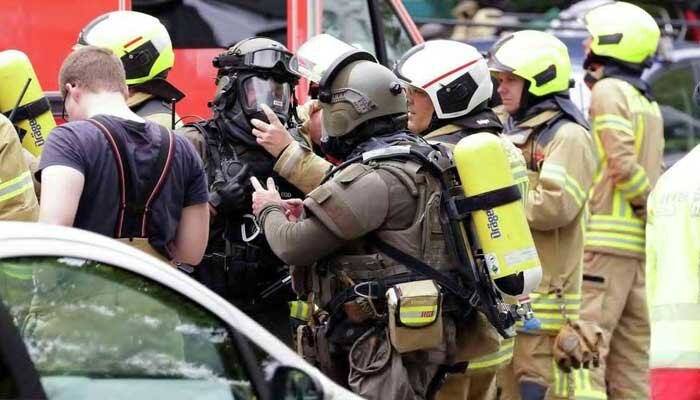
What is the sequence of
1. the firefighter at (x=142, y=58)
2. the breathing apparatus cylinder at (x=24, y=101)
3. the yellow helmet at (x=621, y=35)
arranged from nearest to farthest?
the breathing apparatus cylinder at (x=24, y=101), the firefighter at (x=142, y=58), the yellow helmet at (x=621, y=35)

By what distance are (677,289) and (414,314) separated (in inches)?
53.4

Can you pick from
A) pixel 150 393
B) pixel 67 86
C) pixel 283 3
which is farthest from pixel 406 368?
pixel 283 3

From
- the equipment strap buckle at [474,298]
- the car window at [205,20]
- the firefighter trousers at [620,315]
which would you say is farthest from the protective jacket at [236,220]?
the firefighter trousers at [620,315]

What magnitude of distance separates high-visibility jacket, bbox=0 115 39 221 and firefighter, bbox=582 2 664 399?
11.0ft

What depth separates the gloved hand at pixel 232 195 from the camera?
5922 millimetres

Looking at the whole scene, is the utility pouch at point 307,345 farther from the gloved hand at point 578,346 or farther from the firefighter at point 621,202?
the firefighter at point 621,202

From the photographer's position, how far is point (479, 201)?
513cm

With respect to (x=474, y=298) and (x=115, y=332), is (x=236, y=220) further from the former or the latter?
(x=115, y=332)

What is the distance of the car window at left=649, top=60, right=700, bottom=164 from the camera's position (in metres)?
12.5

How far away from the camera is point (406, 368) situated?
17.3 feet

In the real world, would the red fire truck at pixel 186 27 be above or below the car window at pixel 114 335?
below

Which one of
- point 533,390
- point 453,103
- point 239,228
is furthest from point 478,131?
point 533,390

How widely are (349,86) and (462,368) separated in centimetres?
115

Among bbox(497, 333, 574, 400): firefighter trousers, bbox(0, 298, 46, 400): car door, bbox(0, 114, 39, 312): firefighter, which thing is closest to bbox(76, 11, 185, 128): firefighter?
bbox(0, 114, 39, 312): firefighter
